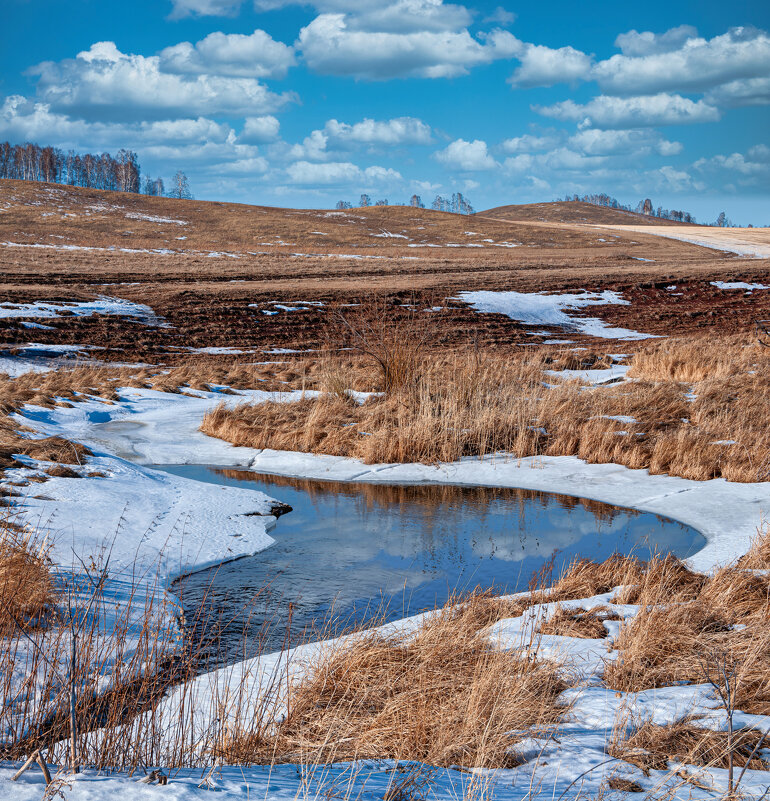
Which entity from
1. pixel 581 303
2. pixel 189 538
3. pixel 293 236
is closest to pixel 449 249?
pixel 293 236

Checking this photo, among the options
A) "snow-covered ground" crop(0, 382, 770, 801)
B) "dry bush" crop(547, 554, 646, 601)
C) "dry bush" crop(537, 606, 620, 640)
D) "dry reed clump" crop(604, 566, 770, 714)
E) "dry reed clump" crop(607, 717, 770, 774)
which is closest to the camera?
"snow-covered ground" crop(0, 382, 770, 801)

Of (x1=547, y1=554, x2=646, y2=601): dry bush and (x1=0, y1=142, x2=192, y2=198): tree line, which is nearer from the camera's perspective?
(x1=547, y1=554, x2=646, y2=601): dry bush

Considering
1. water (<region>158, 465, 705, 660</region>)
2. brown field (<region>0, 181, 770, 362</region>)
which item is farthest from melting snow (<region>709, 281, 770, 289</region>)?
water (<region>158, 465, 705, 660</region>)

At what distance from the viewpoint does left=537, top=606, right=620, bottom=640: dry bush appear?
482 centimetres

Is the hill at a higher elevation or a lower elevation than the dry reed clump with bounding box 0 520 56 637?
higher

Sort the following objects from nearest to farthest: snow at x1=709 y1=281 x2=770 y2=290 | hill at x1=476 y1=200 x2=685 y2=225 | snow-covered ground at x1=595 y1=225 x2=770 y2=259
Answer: snow at x1=709 y1=281 x2=770 y2=290, snow-covered ground at x1=595 y1=225 x2=770 y2=259, hill at x1=476 y1=200 x2=685 y2=225

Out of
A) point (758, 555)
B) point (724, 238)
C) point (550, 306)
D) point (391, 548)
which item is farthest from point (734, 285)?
point (724, 238)

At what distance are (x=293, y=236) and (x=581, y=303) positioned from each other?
4379 cm

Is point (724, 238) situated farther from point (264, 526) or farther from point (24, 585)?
point (24, 585)

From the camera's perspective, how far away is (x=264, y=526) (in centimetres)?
757

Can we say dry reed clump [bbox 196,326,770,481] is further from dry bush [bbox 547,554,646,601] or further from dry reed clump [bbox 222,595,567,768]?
dry reed clump [bbox 222,595,567,768]

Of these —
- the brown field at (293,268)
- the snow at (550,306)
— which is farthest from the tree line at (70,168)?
the snow at (550,306)

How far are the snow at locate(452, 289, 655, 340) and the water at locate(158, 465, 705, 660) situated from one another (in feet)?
57.9

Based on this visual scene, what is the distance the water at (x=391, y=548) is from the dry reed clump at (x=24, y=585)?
1.04m
